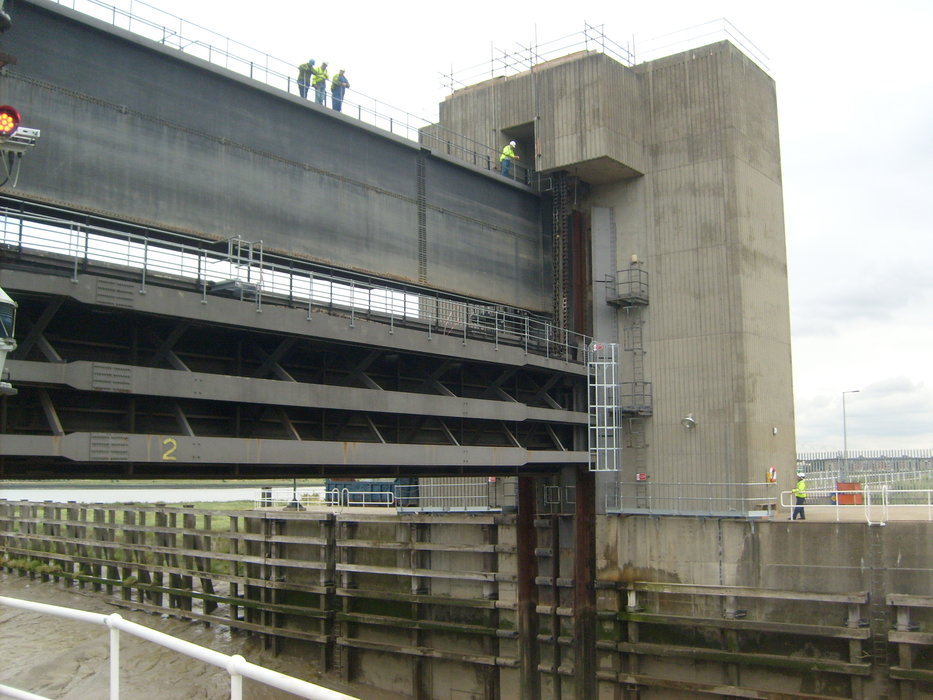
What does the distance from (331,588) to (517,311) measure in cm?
1097

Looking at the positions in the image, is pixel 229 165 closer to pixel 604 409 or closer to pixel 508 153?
pixel 508 153

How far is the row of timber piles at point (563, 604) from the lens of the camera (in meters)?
20.3

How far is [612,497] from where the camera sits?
2683 centimetres

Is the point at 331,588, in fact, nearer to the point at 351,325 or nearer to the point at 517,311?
the point at 517,311

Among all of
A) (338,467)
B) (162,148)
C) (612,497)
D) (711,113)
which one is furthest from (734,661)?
(162,148)

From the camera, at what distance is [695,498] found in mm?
25453

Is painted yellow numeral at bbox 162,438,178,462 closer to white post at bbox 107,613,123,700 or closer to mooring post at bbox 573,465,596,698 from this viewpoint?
white post at bbox 107,613,123,700

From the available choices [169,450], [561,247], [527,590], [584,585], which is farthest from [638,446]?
[169,450]

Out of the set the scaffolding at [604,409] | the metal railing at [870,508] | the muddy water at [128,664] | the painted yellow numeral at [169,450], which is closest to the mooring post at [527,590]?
the scaffolding at [604,409]

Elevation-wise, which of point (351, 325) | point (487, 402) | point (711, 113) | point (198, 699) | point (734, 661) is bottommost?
point (198, 699)

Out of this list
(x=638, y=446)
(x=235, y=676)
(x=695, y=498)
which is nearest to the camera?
(x=235, y=676)

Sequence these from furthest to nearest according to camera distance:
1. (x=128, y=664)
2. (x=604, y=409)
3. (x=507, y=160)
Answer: (x=507, y=160), (x=128, y=664), (x=604, y=409)

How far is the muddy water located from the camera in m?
26.6

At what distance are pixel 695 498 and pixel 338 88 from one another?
15.5 metres
